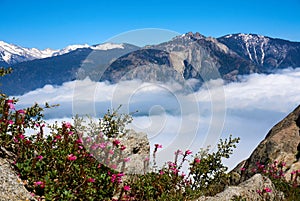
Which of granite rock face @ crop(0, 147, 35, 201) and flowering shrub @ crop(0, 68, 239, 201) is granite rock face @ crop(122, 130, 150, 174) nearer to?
flowering shrub @ crop(0, 68, 239, 201)

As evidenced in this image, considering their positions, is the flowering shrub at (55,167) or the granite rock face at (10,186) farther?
the flowering shrub at (55,167)

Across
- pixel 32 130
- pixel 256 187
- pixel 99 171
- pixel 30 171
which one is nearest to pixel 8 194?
pixel 30 171

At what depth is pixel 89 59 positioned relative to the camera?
39.4 ft

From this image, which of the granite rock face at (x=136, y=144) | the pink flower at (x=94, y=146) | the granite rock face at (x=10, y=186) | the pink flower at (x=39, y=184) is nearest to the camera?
the granite rock face at (x=10, y=186)

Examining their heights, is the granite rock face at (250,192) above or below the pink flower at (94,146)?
below

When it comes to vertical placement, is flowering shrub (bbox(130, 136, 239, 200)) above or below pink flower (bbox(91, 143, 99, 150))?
below

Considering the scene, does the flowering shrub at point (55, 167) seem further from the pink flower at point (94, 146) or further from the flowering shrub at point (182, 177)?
the flowering shrub at point (182, 177)

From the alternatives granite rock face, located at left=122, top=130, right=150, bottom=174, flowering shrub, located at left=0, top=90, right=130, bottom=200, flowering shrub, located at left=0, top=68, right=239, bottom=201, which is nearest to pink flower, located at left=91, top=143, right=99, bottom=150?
flowering shrub, located at left=0, top=68, right=239, bottom=201

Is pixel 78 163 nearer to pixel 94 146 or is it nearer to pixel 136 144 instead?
pixel 94 146

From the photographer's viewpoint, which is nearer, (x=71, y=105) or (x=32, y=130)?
(x=32, y=130)

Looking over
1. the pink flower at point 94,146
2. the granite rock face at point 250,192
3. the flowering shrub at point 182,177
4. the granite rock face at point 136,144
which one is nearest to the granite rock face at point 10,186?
the pink flower at point 94,146

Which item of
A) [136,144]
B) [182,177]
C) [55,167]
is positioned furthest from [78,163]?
[136,144]

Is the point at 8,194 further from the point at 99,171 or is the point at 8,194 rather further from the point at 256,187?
the point at 256,187

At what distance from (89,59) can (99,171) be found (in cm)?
494
